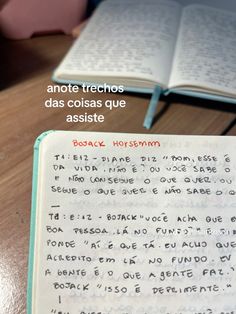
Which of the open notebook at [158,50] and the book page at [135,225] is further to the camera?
the open notebook at [158,50]

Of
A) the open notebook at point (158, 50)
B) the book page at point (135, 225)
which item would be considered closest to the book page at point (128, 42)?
the open notebook at point (158, 50)

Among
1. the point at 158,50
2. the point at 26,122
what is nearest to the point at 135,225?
the point at 26,122

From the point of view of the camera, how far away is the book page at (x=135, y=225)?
0.35 metres

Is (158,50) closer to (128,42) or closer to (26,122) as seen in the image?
(128,42)

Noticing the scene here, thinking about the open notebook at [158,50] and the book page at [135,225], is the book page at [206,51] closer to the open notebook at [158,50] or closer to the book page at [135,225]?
the open notebook at [158,50]

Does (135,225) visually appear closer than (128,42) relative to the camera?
Yes

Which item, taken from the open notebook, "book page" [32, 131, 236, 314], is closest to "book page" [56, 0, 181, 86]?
the open notebook

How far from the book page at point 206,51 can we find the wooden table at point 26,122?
4 centimetres

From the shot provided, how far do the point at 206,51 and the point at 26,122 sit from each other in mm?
305

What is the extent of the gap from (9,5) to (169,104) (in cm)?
37

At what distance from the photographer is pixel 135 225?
1.27ft

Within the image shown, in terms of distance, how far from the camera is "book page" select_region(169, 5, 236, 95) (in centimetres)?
61

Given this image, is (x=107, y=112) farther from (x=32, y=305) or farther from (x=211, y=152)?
(x=32, y=305)

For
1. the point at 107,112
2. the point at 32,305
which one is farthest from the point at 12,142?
the point at 32,305
